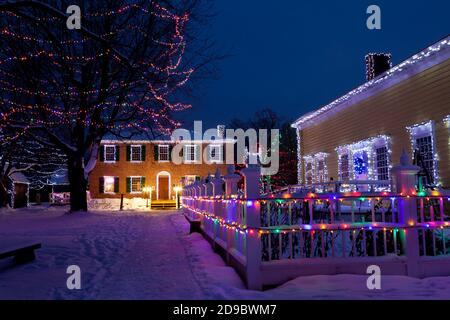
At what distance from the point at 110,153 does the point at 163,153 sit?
173 inches

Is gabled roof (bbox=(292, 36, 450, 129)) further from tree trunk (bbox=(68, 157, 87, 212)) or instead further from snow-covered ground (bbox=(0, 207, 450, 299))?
tree trunk (bbox=(68, 157, 87, 212))

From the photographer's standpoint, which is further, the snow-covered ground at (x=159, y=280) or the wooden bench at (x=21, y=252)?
the wooden bench at (x=21, y=252)

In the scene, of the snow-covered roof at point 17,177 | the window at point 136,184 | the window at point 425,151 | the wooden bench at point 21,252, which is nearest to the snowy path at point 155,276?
the wooden bench at point 21,252

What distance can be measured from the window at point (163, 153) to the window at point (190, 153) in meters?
1.50

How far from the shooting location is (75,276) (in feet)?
20.0

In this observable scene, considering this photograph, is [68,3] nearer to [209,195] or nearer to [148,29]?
[148,29]

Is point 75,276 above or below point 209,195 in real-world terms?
below

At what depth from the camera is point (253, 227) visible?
18.5ft

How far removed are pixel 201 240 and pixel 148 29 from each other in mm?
9612

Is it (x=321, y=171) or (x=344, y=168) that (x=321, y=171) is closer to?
(x=321, y=171)

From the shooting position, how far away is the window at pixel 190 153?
3569 centimetres

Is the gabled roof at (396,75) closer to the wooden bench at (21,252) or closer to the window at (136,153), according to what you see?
the wooden bench at (21,252)

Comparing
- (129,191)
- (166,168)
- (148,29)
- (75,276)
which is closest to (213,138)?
(166,168)
